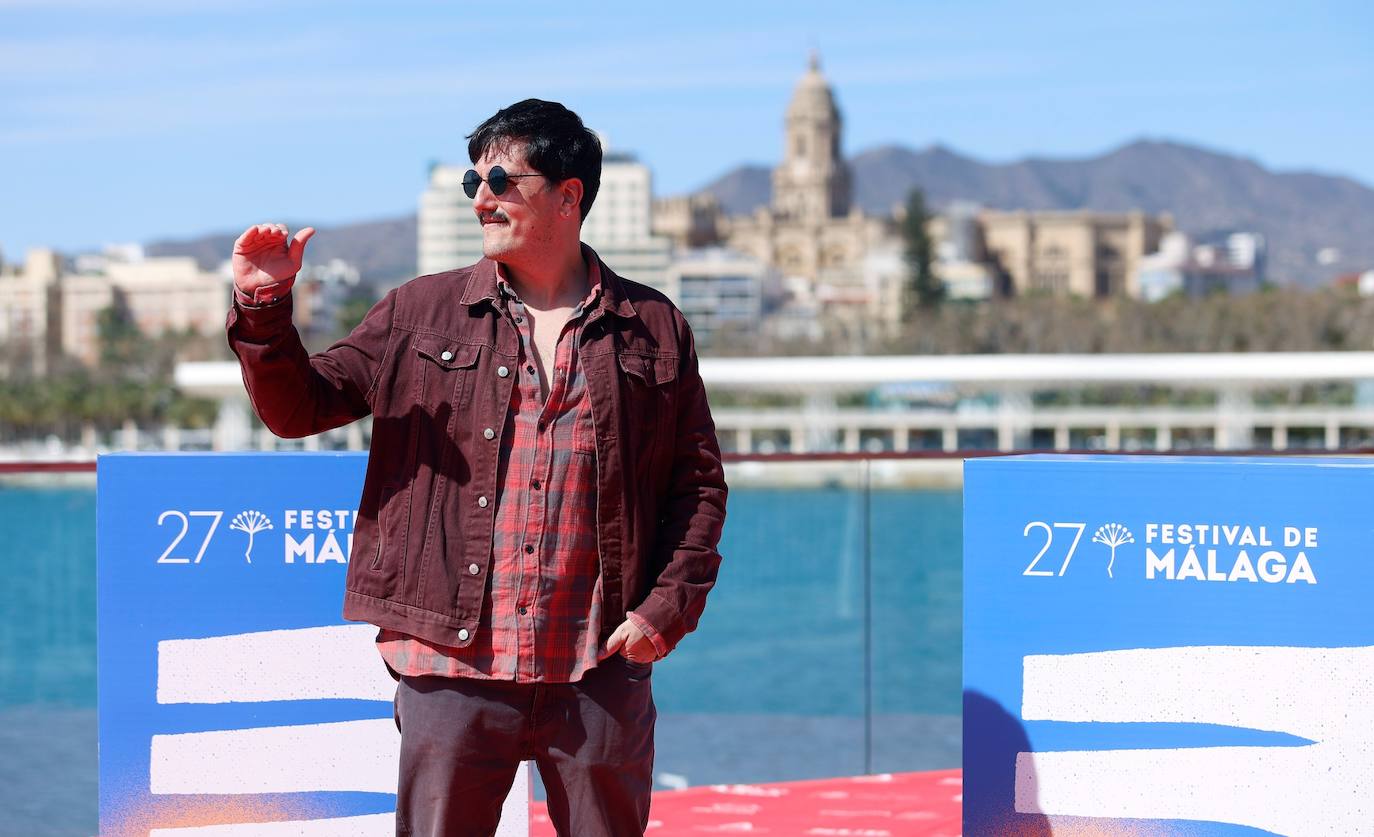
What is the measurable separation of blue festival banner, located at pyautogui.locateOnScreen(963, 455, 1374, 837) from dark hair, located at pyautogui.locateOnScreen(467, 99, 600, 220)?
0.95 m

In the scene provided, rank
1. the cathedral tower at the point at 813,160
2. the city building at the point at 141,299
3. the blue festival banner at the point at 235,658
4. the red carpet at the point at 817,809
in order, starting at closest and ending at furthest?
1. the blue festival banner at the point at 235,658
2. the red carpet at the point at 817,809
3. the city building at the point at 141,299
4. the cathedral tower at the point at 813,160

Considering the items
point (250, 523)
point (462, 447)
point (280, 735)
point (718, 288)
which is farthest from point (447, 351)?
point (718, 288)

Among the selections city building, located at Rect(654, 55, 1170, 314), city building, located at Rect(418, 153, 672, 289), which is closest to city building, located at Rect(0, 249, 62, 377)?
city building, located at Rect(418, 153, 672, 289)

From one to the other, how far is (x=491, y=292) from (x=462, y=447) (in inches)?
8.5

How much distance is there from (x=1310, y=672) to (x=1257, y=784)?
0.21m

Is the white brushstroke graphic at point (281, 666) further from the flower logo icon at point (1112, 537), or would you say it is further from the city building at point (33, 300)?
the city building at point (33, 300)

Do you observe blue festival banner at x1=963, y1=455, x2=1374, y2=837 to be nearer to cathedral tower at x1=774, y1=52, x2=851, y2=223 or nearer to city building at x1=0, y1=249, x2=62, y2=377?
city building at x1=0, y1=249, x2=62, y2=377

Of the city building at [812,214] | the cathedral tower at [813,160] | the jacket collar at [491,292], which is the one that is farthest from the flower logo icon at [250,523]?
the cathedral tower at [813,160]

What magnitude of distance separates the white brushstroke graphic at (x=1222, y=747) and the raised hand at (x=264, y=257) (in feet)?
4.81

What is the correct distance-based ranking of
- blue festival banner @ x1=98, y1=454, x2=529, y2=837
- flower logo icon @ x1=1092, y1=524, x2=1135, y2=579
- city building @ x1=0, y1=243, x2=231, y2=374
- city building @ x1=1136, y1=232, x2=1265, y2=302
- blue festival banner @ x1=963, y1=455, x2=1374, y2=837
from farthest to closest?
city building @ x1=1136, y1=232, x2=1265, y2=302
city building @ x1=0, y1=243, x2=231, y2=374
blue festival banner @ x1=98, y1=454, x2=529, y2=837
flower logo icon @ x1=1092, y1=524, x2=1135, y2=579
blue festival banner @ x1=963, y1=455, x2=1374, y2=837

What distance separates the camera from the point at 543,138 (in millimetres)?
2371

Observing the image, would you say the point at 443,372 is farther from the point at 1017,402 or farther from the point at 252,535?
the point at 1017,402

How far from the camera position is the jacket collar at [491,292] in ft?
7.84

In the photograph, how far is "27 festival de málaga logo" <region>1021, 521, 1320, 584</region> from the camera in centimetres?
289
